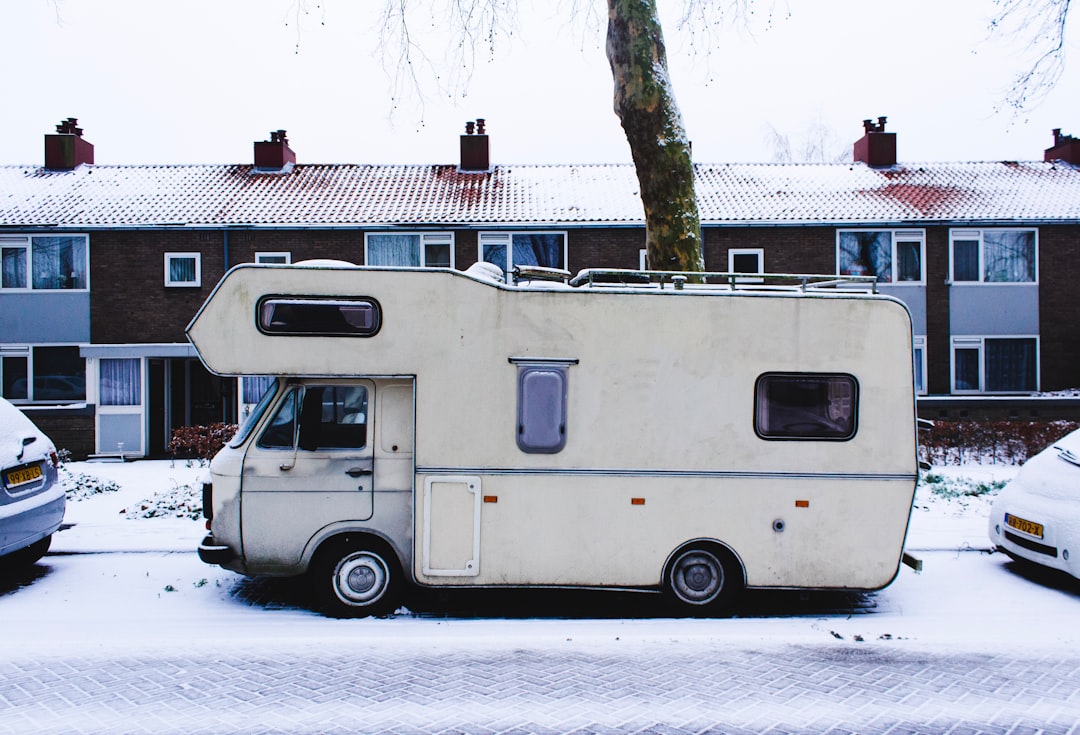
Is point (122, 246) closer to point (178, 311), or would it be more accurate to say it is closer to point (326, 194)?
point (178, 311)

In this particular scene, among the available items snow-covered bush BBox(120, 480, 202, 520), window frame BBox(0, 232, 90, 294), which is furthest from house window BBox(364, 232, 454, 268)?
snow-covered bush BBox(120, 480, 202, 520)

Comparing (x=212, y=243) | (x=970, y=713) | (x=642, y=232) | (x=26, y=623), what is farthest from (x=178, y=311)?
(x=970, y=713)

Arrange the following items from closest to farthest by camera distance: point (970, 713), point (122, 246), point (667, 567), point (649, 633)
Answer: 1. point (970, 713)
2. point (649, 633)
3. point (667, 567)
4. point (122, 246)

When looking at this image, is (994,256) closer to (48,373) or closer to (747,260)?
(747,260)

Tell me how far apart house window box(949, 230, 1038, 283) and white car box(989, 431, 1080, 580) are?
1384 cm

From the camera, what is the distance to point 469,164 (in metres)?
23.5

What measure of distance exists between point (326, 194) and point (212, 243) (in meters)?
3.25

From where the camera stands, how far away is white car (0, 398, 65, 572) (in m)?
7.25

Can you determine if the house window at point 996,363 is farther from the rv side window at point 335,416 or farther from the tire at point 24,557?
the tire at point 24,557

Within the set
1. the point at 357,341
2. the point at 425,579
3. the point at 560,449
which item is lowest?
the point at 425,579

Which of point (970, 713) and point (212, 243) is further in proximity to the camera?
point (212, 243)

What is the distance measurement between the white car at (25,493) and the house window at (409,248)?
12508 mm

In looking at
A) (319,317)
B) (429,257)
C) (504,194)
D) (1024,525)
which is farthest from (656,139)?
(504,194)

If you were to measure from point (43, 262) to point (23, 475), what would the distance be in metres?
14.8
